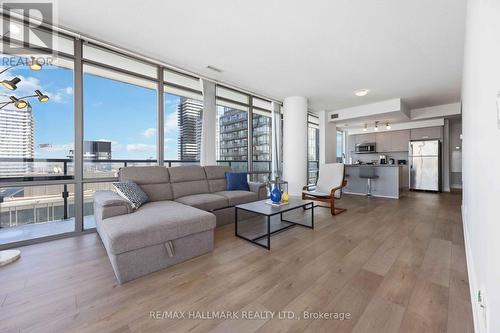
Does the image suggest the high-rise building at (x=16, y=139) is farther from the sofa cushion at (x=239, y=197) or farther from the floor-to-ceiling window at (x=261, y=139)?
the floor-to-ceiling window at (x=261, y=139)

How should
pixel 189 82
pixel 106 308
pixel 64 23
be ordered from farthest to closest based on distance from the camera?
pixel 189 82
pixel 64 23
pixel 106 308

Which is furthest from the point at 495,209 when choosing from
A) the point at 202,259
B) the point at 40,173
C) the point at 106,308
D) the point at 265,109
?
the point at 265,109

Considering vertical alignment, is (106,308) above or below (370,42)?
below

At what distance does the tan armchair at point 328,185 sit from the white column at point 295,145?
703mm

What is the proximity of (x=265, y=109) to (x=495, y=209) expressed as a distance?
5189mm

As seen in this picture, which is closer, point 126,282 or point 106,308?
point 106,308

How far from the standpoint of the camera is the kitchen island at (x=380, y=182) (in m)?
5.56

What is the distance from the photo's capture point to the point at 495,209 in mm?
871

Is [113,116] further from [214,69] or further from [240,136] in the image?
[240,136]

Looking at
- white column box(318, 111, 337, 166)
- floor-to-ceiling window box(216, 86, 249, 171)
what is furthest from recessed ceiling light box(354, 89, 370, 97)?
floor-to-ceiling window box(216, 86, 249, 171)

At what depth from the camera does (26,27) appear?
2.55m

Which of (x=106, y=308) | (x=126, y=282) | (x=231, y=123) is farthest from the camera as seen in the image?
(x=231, y=123)

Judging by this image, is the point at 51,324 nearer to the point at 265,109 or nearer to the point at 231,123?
the point at 231,123

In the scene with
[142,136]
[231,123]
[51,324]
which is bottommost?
[51,324]
